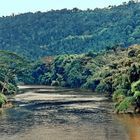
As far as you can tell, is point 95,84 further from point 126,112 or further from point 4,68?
point 126,112

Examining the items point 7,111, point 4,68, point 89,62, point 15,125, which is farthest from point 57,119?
point 89,62

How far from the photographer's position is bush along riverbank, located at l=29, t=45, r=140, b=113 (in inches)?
3391

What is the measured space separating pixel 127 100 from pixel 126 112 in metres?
1.94

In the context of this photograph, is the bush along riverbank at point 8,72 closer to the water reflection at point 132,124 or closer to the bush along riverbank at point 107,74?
the bush along riverbank at point 107,74

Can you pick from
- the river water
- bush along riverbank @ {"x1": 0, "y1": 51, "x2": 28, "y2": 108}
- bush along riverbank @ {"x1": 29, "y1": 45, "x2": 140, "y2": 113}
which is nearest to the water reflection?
the river water

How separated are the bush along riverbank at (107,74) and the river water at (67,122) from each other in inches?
137

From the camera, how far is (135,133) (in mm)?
66938

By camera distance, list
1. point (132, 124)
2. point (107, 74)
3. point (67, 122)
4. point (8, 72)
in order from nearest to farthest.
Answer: point (132, 124) < point (67, 122) < point (107, 74) < point (8, 72)

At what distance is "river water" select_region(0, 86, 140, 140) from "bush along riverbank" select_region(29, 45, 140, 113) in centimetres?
348

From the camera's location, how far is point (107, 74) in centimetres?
11800

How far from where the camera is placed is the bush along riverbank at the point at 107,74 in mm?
86125

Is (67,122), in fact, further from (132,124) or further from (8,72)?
(8,72)

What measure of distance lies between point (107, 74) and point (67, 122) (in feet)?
138

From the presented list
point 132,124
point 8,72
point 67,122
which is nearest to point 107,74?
point 8,72
